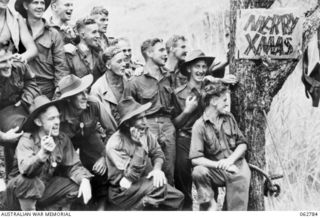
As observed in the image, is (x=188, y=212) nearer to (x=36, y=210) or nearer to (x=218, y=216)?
(x=218, y=216)

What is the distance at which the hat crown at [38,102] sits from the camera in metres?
9.42

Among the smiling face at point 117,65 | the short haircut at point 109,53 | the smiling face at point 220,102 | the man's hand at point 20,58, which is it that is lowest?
the smiling face at point 220,102

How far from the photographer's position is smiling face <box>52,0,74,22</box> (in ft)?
31.9

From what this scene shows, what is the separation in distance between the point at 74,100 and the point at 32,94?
50 cm

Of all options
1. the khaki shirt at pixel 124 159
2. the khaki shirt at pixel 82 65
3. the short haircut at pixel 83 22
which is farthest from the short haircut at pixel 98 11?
the khaki shirt at pixel 124 159

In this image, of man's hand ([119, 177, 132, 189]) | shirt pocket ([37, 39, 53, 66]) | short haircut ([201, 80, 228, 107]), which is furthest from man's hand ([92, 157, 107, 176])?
short haircut ([201, 80, 228, 107])

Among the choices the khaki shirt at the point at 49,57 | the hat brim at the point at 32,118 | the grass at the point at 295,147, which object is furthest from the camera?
the grass at the point at 295,147

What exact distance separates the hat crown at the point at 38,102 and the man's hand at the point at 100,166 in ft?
3.04

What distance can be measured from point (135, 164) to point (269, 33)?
234cm

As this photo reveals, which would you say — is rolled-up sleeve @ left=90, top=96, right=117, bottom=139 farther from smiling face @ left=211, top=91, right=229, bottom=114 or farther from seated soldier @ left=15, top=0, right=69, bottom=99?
smiling face @ left=211, top=91, right=229, bottom=114

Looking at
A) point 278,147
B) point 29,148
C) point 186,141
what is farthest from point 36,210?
point 278,147

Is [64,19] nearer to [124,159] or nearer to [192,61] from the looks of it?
[192,61]

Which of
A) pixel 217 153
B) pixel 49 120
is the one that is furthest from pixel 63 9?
pixel 217 153

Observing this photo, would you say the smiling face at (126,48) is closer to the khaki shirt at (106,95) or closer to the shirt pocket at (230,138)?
the khaki shirt at (106,95)
